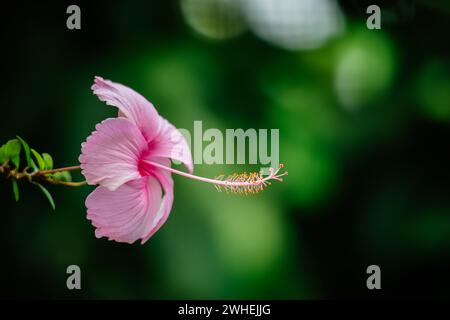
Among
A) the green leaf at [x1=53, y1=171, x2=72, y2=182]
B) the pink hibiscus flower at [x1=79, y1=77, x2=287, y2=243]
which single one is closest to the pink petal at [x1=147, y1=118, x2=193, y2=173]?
the pink hibiscus flower at [x1=79, y1=77, x2=287, y2=243]

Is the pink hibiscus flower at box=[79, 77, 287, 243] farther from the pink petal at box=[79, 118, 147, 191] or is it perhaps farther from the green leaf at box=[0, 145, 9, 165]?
the green leaf at box=[0, 145, 9, 165]

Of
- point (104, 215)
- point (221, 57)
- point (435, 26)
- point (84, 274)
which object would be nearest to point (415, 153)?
point (435, 26)

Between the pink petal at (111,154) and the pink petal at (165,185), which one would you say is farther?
the pink petal at (165,185)

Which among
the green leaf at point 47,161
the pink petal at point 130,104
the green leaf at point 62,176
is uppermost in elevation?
the pink petal at point 130,104

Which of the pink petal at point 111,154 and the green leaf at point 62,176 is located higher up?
the pink petal at point 111,154

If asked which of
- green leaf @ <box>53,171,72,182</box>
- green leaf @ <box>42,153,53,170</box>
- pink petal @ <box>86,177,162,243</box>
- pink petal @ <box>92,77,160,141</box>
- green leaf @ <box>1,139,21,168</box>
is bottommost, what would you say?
pink petal @ <box>86,177,162,243</box>

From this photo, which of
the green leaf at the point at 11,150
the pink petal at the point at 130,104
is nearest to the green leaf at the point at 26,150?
the green leaf at the point at 11,150

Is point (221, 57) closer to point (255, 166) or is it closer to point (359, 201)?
point (255, 166)

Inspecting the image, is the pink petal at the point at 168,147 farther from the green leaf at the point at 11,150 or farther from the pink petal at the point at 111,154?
the green leaf at the point at 11,150

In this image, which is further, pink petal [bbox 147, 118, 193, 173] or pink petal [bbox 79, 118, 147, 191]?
pink petal [bbox 147, 118, 193, 173]
